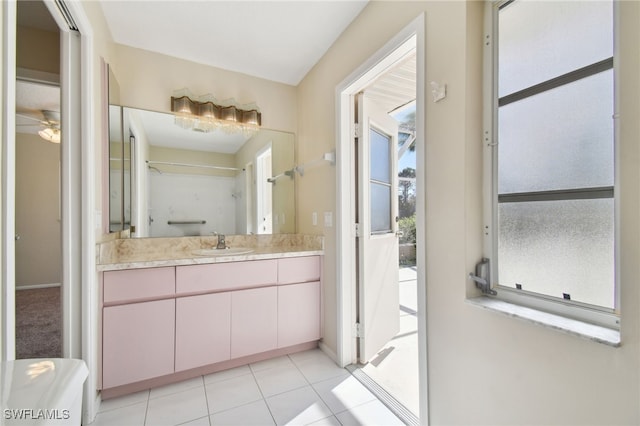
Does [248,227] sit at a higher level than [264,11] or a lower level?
lower

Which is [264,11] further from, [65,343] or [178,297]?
[65,343]

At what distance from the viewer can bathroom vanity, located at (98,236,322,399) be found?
1664mm

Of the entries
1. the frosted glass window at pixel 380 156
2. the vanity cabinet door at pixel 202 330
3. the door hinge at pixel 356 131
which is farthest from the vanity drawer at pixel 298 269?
the door hinge at pixel 356 131

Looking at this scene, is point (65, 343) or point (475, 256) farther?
point (65, 343)

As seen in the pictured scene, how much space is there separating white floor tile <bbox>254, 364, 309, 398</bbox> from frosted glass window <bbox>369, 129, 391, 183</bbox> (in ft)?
5.25

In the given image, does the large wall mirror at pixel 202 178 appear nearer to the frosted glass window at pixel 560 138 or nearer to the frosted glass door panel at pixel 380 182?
the frosted glass door panel at pixel 380 182

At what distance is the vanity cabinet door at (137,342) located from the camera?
1635 mm

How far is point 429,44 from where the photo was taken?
1.32m

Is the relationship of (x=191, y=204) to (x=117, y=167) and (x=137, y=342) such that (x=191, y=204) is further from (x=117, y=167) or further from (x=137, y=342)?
(x=137, y=342)

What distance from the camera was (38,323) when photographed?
5.62 ft

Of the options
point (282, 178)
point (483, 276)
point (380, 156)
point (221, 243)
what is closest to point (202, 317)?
point (221, 243)

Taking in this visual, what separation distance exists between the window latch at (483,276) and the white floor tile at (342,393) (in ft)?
3.49

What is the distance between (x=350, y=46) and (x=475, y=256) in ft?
5.44

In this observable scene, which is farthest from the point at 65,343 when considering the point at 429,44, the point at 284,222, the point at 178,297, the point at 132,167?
the point at 429,44
